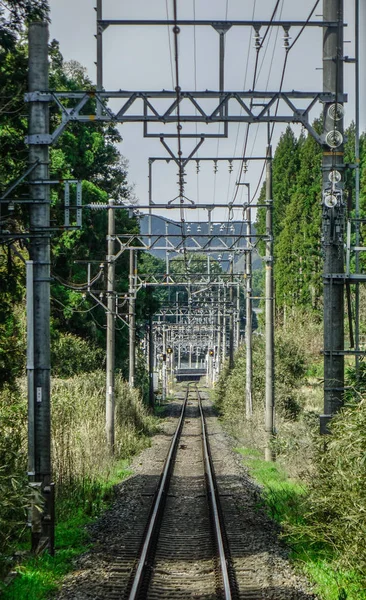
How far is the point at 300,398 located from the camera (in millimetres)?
29766

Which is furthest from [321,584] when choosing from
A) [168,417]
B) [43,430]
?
[168,417]

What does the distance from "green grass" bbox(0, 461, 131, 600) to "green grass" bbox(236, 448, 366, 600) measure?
119 inches

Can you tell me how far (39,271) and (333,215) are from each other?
14.2ft

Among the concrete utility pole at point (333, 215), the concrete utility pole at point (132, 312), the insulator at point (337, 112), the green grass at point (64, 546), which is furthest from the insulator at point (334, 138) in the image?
the concrete utility pole at point (132, 312)

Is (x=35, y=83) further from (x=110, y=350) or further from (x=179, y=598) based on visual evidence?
(x=110, y=350)

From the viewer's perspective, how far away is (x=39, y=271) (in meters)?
12.1

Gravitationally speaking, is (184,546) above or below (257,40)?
below

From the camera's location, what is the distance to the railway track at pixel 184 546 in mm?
10039

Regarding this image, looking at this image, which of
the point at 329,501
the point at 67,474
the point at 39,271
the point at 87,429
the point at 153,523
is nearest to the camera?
A: the point at 329,501

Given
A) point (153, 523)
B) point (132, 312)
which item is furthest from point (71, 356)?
point (153, 523)

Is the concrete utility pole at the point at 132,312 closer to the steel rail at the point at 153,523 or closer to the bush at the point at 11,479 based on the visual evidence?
the steel rail at the point at 153,523

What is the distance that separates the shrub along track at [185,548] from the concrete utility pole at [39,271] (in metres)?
1.64

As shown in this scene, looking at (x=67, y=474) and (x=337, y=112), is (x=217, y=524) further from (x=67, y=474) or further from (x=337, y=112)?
(x=337, y=112)

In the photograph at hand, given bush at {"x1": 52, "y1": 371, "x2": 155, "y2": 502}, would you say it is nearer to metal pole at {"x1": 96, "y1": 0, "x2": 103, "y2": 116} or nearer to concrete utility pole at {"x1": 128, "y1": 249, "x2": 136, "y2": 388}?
concrete utility pole at {"x1": 128, "y1": 249, "x2": 136, "y2": 388}
